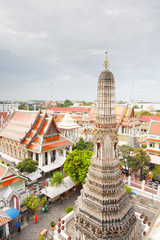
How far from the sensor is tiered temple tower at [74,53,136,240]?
8734 mm

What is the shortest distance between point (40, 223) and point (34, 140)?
11.5 metres

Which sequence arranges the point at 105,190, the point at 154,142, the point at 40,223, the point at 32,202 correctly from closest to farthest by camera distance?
the point at 105,190 < the point at 40,223 < the point at 32,202 < the point at 154,142

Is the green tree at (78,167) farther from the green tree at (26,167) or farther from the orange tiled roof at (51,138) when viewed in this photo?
the orange tiled roof at (51,138)

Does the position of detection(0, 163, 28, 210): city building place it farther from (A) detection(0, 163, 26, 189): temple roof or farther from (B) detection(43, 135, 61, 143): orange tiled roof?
(B) detection(43, 135, 61, 143): orange tiled roof

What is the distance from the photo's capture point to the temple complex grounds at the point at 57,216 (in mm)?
11969

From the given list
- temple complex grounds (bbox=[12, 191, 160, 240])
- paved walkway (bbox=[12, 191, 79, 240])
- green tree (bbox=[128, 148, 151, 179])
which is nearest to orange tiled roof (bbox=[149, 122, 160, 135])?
green tree (bbox=[128, 148, 151, 179])

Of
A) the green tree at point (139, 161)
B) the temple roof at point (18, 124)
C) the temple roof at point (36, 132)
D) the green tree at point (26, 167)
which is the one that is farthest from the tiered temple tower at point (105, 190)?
the temple roof at point (18, 124)

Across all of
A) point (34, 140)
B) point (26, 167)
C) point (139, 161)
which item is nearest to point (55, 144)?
point (34, 140)

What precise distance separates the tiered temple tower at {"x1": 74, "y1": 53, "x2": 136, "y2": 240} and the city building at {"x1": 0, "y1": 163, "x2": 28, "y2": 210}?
6868 mm

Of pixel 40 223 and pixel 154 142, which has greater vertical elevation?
pixel 154 142

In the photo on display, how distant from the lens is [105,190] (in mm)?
8938

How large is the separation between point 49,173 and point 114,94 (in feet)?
56.1

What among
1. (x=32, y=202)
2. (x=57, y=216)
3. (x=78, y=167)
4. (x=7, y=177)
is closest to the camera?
(x=32, y=202)

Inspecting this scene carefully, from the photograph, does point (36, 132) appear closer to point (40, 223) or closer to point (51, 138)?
point (51, 138)
